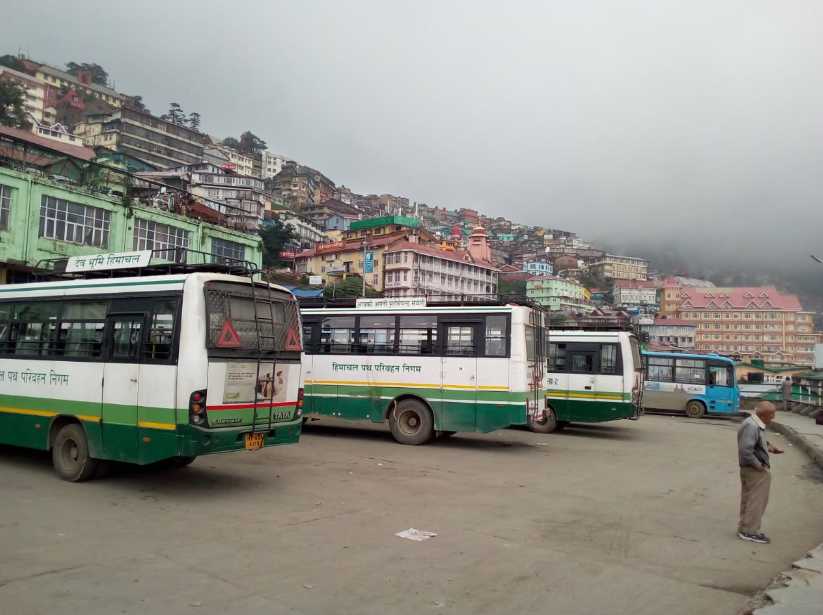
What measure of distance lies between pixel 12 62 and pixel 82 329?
420 feet

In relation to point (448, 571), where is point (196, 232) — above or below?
above

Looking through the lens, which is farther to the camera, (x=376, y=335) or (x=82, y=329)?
(x=376, y=335)

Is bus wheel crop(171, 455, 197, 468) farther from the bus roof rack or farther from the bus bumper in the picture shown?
the bus roof rack

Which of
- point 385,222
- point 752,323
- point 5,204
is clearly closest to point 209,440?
point 5,204

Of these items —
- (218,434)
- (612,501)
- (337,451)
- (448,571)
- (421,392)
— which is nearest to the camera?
(448,571)

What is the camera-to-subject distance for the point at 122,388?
8.46 meters

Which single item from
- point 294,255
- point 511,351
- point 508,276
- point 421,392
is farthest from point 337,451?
point 508,276

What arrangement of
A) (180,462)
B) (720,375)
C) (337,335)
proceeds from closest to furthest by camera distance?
(180,462) → (337,335) → (720,375)

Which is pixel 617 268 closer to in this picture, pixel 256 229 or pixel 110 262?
pixel 256 229

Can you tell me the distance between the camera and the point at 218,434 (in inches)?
314

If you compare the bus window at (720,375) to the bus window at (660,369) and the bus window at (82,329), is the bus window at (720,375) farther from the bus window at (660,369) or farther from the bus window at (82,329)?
the bus window at (82,329)

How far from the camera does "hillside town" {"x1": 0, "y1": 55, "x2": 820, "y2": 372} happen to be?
86.2 feet

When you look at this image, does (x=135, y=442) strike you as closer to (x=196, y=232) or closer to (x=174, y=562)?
(x=174, y=562)

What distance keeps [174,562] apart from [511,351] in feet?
28.8
